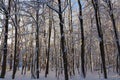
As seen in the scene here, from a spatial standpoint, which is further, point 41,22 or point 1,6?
point 41,22

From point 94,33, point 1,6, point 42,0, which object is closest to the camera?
point 42,0

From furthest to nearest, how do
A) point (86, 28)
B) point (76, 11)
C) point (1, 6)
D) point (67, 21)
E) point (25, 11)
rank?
1. point (86, 28)
2. point (76, 11)
3. point (67, 21)
4. point (25, 11)
5. point (1, 6)

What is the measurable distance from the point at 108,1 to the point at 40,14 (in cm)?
785

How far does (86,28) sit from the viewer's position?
3778 cm

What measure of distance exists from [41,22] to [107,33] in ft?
71.4

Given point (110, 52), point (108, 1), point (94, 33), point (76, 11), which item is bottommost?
point (110, 52)

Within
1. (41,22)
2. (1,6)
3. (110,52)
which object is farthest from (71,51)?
(110,52)

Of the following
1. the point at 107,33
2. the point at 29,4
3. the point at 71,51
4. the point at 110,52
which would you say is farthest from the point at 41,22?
the point at 110,52

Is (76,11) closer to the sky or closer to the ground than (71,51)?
closer to the sky

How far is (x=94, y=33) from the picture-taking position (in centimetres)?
2967

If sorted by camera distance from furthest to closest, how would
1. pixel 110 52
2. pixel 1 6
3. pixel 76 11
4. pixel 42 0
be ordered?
pixel 110 52
pixel 76 11
pixel 1 6
pixel 42 0

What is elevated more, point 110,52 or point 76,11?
point 76,11

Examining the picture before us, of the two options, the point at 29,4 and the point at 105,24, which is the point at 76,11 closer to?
the point at 105,24

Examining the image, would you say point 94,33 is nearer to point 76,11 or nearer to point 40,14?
point 76,11
